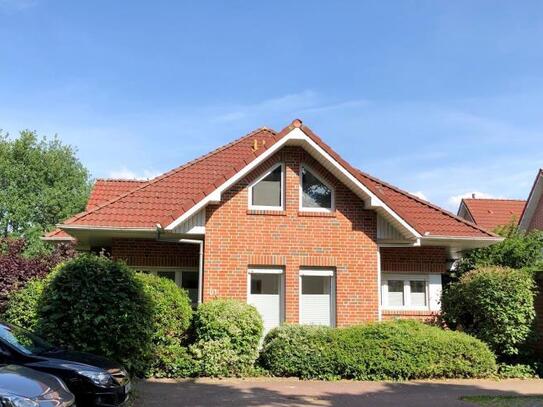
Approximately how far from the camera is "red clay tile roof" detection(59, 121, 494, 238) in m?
15.2

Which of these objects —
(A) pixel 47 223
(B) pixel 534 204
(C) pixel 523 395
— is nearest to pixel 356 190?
(C) pixel 523 395

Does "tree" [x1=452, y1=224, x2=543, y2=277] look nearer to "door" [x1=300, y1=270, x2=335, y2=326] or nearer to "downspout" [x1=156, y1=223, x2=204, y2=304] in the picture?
"door" [x1=300, y1=270, x2=335, y2=326]

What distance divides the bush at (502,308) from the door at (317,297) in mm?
3410

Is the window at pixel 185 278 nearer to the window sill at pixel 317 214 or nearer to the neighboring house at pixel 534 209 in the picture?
the window sill at pixel 317 214

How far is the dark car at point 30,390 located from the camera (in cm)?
650

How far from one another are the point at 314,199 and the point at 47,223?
40.1 metres

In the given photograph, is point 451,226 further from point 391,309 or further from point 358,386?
point 358,386

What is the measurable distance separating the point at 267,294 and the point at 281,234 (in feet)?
5.17

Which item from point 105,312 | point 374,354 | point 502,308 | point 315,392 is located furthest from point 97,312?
point 502,308

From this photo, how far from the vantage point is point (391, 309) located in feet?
55.0

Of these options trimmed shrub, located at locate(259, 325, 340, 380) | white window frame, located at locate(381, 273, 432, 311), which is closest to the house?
white window frame, located at locate(381, 273, 432, 311)

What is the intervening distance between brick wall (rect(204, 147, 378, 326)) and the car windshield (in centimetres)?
547

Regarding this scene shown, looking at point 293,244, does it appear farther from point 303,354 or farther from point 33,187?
point 33,187

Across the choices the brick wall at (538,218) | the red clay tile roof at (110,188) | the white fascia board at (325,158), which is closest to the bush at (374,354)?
the white fascia board at (325,158)
